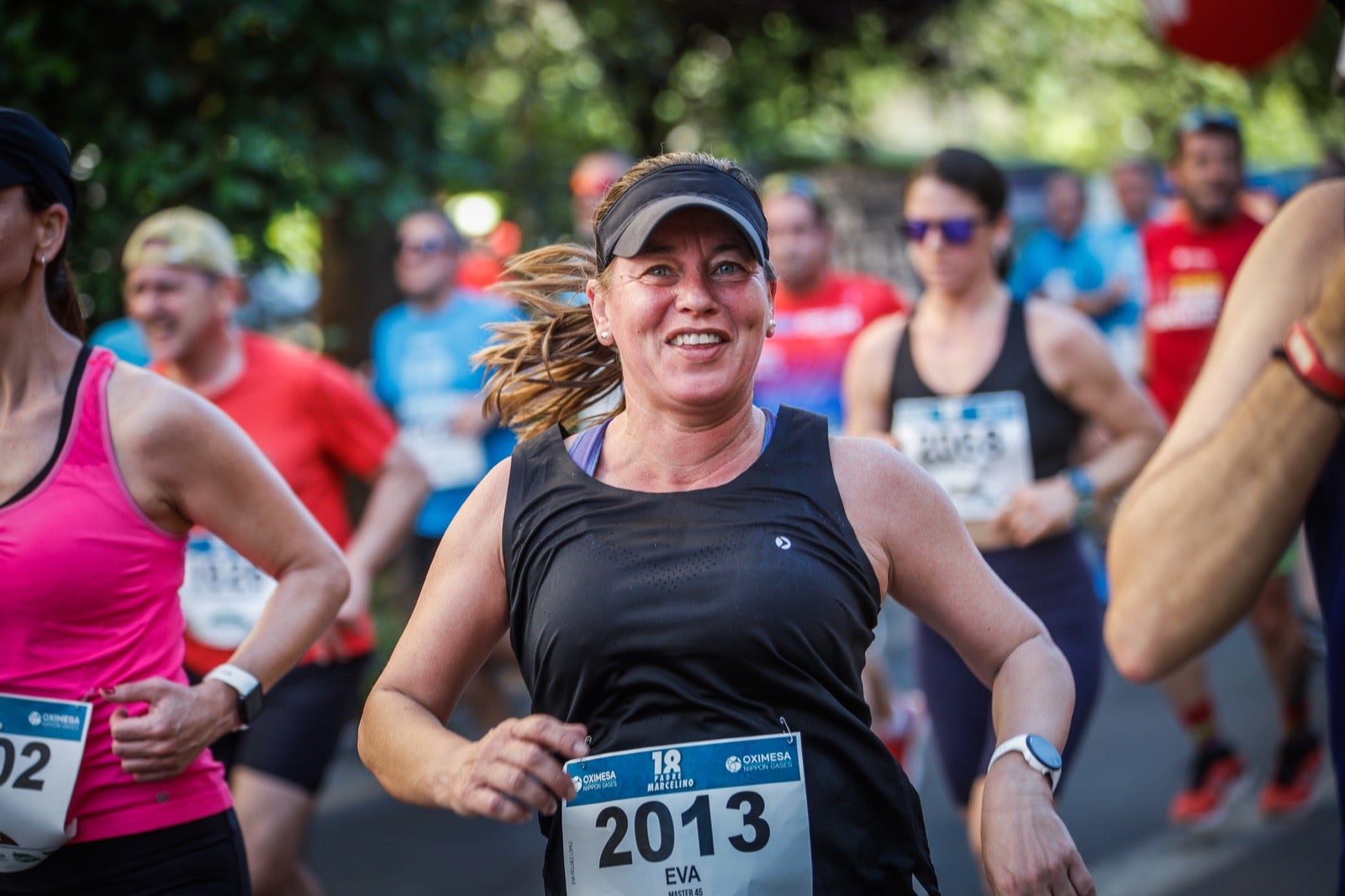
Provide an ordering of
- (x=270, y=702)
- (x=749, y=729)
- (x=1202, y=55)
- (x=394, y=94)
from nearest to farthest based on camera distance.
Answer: (x=749, y=729) → (x=270, y=702) → (x=394, y=94) → (x=1202, y=55)

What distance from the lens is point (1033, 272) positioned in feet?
38.3

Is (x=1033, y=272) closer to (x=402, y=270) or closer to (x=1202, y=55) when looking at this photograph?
(x=1202, y=55)

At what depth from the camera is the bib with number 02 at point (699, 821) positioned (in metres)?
2.35

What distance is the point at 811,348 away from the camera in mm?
6707

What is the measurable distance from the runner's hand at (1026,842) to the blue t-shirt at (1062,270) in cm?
920

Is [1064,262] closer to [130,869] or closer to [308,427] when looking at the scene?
[308,427]

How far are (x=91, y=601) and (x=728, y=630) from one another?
1219 millimetres

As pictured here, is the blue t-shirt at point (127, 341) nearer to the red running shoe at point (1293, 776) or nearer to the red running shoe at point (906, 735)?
the red running shoe at point (906, 735)

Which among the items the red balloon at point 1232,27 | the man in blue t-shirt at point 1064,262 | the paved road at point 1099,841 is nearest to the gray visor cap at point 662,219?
the paved road at point 1099,841

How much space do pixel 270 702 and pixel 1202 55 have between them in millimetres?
5221

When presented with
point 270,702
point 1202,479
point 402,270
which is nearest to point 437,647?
point 1202,479

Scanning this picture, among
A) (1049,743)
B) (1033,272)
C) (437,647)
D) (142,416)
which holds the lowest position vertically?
(1049,743)

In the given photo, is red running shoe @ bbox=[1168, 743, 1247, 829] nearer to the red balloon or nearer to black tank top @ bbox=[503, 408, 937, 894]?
the red balloon

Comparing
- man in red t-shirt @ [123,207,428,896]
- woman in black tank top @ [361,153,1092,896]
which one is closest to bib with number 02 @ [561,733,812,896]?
woman in black tank top @ [361,153,1092,896]
